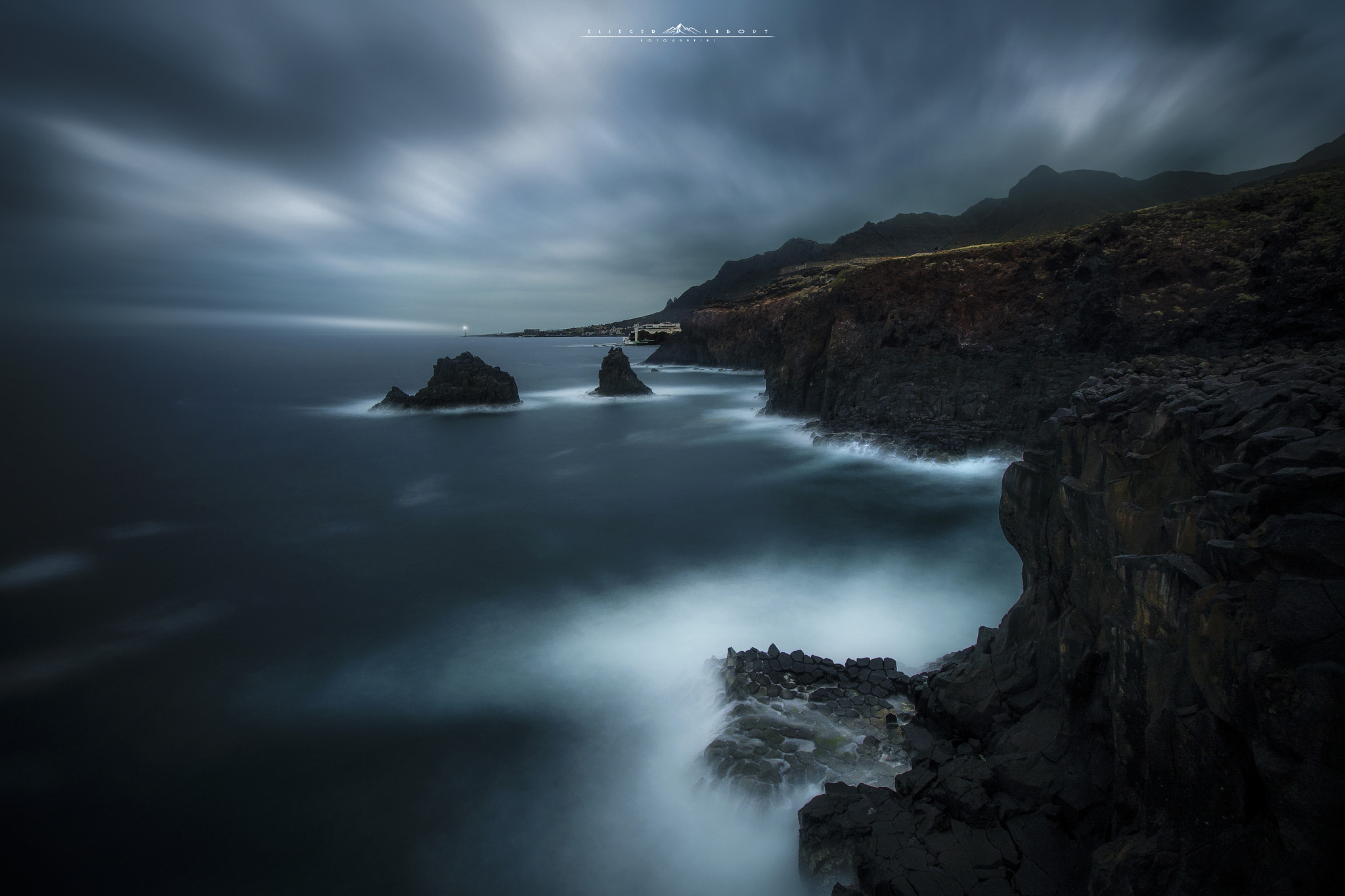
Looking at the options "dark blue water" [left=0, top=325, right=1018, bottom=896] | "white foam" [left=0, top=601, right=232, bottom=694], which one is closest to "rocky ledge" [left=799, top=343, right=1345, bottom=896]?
"dark blue water" [left=0, top=325, right=1018, bottom=896]

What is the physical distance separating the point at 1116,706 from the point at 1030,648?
235cm

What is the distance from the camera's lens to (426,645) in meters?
10.1

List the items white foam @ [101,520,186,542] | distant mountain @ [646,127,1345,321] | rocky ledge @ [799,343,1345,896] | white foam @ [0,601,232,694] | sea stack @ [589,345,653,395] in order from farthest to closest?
sea stack @ [589,345,653,395] < distant mountain @ [646,127,1345,321] < white foam @ [101,520,186,542] < white foam @ [0,601,232,694] < rocky ledge @ [799,343,1345,896]

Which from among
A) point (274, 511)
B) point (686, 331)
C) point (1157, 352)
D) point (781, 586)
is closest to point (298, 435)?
point (274, 511)

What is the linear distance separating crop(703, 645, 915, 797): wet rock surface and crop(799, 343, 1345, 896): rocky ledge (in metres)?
0.45

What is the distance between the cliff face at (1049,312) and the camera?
14.9 meters

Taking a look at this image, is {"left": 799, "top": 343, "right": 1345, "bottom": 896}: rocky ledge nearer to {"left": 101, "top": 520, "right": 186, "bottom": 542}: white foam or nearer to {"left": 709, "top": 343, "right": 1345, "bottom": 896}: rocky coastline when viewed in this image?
{"left": 709, "top": 343, "right": 1345, "bottom": 896}: rocky coastline

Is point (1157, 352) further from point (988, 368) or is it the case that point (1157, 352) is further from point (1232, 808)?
point (1232, 808)

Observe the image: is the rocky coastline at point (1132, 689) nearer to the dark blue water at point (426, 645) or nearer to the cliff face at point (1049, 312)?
the dark blue water at point (426, 645)

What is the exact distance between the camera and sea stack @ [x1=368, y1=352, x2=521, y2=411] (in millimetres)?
38656

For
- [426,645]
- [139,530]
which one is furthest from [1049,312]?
[139,530]

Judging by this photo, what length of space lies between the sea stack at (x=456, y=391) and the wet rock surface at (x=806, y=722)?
35.6 metres

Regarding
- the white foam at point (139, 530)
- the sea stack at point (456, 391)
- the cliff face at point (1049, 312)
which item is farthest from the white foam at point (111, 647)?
the sea stack at point (456, 391)

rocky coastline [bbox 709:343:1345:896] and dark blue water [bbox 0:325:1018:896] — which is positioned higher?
rocky coastline [bbox 709:343:1345:896]
